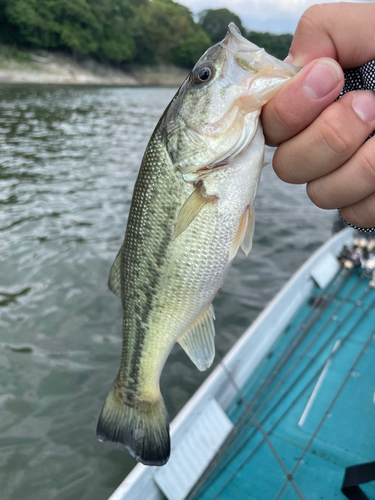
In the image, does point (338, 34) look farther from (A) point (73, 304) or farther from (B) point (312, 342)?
(A) point (73, 304)

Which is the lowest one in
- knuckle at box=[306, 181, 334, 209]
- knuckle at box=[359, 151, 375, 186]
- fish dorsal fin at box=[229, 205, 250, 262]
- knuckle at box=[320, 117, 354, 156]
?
fish dorsal fin at box=[229, 205, 250, 262]

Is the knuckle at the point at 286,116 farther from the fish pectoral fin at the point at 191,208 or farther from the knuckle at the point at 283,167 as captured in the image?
the fish pectoral fin at the point at 191,208

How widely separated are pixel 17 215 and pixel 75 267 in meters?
2.74

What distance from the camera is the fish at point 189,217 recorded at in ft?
5.82

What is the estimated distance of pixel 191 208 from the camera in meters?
1.85

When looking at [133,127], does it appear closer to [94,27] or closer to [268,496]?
[268,496]

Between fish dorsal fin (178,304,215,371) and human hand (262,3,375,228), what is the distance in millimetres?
969

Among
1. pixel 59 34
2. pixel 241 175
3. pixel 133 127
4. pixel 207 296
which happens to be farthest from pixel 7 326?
pixel 59 34

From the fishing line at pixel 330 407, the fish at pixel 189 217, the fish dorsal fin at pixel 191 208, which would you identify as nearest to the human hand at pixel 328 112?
the fish at pixel 189 217

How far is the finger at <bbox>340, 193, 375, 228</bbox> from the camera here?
6.00 ft

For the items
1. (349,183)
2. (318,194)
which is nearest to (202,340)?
(318,194)

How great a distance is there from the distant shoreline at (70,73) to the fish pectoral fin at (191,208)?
4395 cm

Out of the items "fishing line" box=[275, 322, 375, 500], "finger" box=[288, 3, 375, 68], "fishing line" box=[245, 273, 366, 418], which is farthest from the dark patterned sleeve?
"fishing line" box=[245, 273, 366, 418]

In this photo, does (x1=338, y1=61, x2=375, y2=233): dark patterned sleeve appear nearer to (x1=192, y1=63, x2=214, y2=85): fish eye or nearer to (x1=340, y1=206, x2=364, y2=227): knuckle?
(x1=340, y1=206, x2=364, y2=227): knuckle
